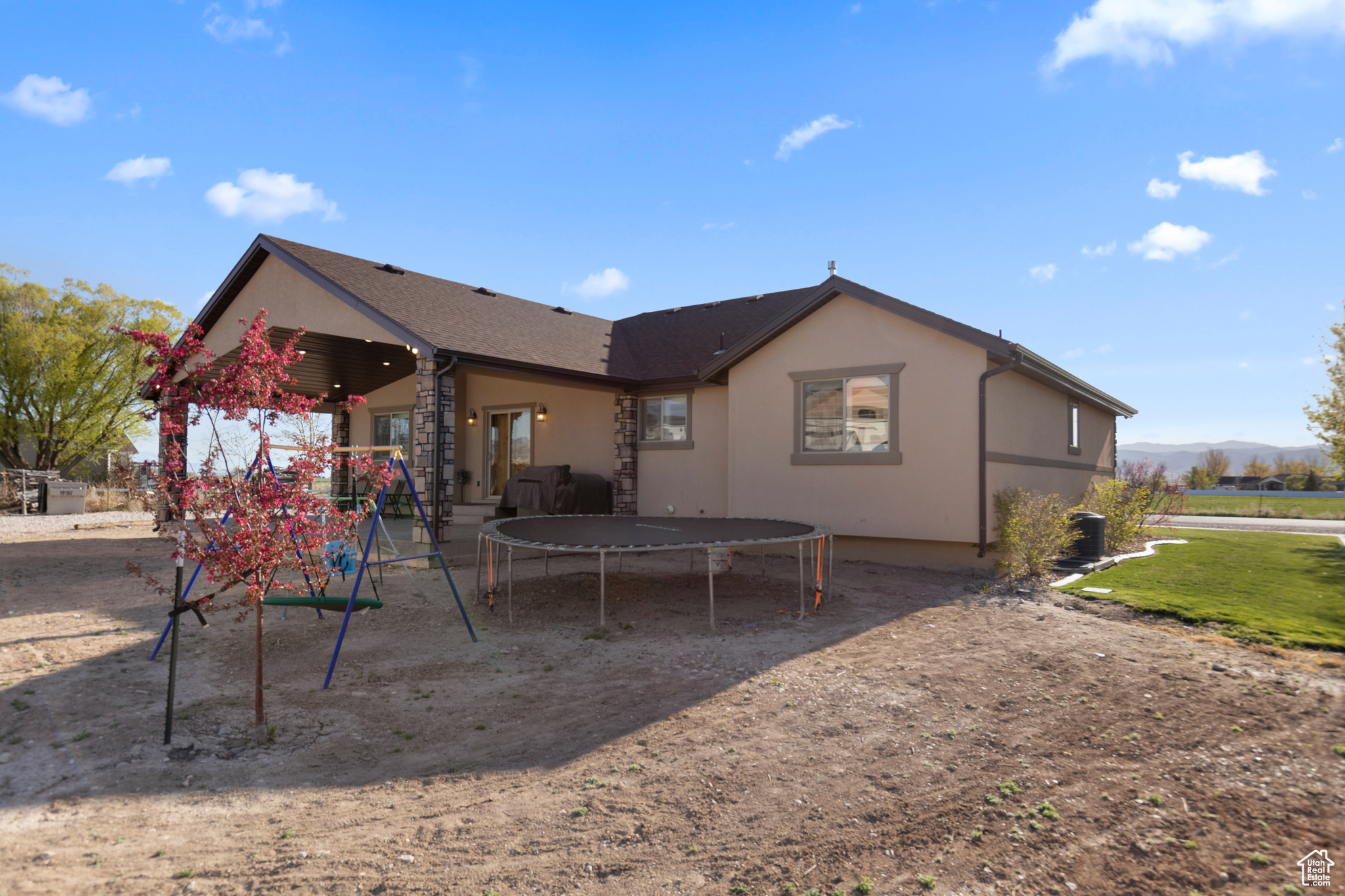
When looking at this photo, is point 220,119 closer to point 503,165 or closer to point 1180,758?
point 503,165

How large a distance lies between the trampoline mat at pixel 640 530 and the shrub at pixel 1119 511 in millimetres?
6784

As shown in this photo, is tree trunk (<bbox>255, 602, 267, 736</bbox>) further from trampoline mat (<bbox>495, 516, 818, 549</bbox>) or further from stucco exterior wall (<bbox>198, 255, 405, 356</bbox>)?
stucco exterior wall (<bbox>198, 255, 405, 356</bbox>)

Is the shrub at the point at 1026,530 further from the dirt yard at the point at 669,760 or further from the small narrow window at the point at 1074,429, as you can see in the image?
the small narrow window at the point at 1074,429

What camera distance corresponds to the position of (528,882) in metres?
2.45

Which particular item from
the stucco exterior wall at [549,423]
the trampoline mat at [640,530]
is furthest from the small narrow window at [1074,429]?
the stucco exterior wall at [549,423]

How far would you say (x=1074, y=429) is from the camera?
42.3 feet

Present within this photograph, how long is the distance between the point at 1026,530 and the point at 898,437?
6.46ft

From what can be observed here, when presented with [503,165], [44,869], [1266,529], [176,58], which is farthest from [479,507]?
[1266,529]

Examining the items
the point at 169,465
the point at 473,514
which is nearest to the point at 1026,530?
the point at 169,465

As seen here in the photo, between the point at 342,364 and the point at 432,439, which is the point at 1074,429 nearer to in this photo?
the point at 432,439

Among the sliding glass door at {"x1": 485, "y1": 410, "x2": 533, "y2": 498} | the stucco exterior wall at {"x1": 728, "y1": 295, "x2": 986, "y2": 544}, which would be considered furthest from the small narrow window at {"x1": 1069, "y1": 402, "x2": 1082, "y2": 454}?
the sliding glass door at {"x1": 485, "y1": 410, "x2": 533, "y2": 498}

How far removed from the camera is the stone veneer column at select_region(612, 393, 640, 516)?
12.9 metres

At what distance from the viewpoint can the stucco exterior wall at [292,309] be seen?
37.0 feet

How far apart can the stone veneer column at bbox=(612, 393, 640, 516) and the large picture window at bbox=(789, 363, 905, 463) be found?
385cm
